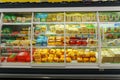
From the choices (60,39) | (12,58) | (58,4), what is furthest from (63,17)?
(12,58)

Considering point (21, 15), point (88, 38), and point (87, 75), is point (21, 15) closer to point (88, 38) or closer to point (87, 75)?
point (88, 38)

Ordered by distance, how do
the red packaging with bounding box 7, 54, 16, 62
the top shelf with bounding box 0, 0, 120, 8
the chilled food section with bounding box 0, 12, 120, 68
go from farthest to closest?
1. the red packaging with bounding box 7, 54, 16, 62
2. the chilled food section with bounding box 0, 12, 120, 68
3. the top shelf with bounding box 0, 0, 120, 8

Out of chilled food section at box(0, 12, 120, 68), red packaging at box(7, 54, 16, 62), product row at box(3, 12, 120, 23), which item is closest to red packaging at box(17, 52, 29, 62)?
chilled food section at box(0, 12, 120, 68)

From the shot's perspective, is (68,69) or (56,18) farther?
(56,18)

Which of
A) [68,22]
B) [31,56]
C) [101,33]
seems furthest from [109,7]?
[31,56]

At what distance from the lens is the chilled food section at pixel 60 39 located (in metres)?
5.96

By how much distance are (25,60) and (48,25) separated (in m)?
1.10

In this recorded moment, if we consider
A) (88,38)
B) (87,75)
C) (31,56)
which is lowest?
(87,75)

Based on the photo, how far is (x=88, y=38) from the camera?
19.9 feet

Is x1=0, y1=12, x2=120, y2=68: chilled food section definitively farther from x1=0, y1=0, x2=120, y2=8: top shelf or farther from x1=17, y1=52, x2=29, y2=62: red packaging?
x1=0, y1=0, x2=120, y2=8: top shelf

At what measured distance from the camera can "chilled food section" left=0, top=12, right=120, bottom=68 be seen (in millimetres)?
5961

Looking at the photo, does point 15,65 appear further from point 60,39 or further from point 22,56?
point 60,39

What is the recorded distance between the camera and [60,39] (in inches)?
241

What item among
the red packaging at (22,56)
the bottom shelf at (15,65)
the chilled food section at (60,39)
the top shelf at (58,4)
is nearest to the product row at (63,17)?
the chilled food section at (60,39)
